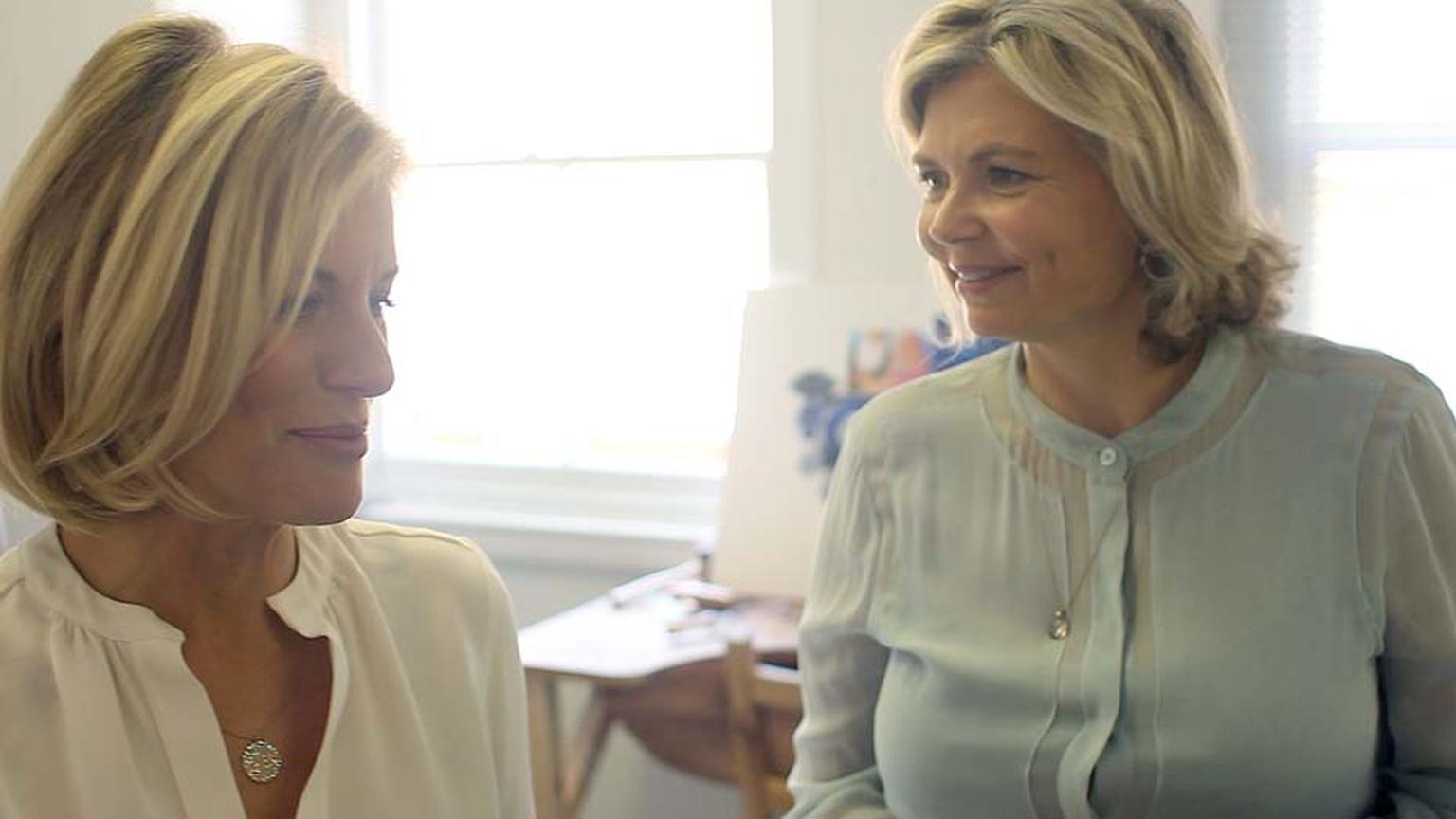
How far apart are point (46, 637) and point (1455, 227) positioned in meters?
2.35

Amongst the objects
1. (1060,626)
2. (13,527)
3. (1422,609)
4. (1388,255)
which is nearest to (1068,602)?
(1060,626)

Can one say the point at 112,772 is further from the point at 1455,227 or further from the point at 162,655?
the point at 1455,227

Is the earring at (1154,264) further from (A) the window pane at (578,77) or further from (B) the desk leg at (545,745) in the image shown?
(A) the window pane at (578,77)

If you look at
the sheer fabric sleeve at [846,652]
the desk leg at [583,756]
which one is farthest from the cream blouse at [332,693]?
the desk leg at [583,756]

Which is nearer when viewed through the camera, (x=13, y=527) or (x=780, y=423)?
(x=13, y=527)

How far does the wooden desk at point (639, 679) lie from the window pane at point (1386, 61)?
130 centimetres

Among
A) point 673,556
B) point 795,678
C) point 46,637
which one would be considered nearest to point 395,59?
point 673,556

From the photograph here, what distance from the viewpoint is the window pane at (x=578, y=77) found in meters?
3.30

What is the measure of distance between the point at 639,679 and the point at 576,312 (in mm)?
1379

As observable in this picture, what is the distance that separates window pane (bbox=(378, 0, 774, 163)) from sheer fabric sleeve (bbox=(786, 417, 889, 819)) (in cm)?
172

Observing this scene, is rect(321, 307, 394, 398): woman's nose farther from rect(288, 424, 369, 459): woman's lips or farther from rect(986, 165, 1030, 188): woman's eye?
rect(986, 165, 1030, 188): woman's eye

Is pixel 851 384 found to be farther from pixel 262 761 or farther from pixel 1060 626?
pixel 262 761

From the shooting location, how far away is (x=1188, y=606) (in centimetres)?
147

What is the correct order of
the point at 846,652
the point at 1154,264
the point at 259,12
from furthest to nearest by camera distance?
1. the point at 259,12
2. the point at 846,652
3. the point at 1154,264
